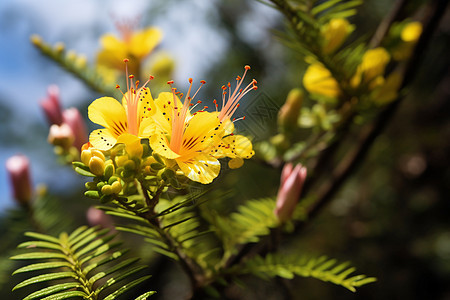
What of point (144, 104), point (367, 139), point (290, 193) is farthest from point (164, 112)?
point (367, 139)

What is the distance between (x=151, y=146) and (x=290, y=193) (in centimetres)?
21

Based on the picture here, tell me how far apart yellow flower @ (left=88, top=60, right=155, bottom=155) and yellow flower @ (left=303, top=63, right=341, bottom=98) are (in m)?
0.32

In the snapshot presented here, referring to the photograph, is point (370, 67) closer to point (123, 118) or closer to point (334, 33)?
point (334, 33)

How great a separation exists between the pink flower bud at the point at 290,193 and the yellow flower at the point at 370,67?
199 mm

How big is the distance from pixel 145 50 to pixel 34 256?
1.71ft

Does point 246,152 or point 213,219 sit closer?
point 246,152

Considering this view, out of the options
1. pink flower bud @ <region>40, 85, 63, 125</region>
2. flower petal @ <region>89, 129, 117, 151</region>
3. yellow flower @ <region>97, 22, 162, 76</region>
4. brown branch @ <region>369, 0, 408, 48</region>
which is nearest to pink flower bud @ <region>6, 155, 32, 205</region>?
pink flower bud @ <region>40, 85, 63, 125</region>

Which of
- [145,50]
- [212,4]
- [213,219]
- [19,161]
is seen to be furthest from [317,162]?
[212,4]

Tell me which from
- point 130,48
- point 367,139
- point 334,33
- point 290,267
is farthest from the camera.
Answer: point 130,48

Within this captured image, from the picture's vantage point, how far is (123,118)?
1.18 feet

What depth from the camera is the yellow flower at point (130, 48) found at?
75 centimetres

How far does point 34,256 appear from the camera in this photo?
1.12 feet

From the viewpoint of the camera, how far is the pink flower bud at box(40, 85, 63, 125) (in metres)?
0.58

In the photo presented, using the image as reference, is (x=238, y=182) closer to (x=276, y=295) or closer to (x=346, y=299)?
(x=276, y=295)
